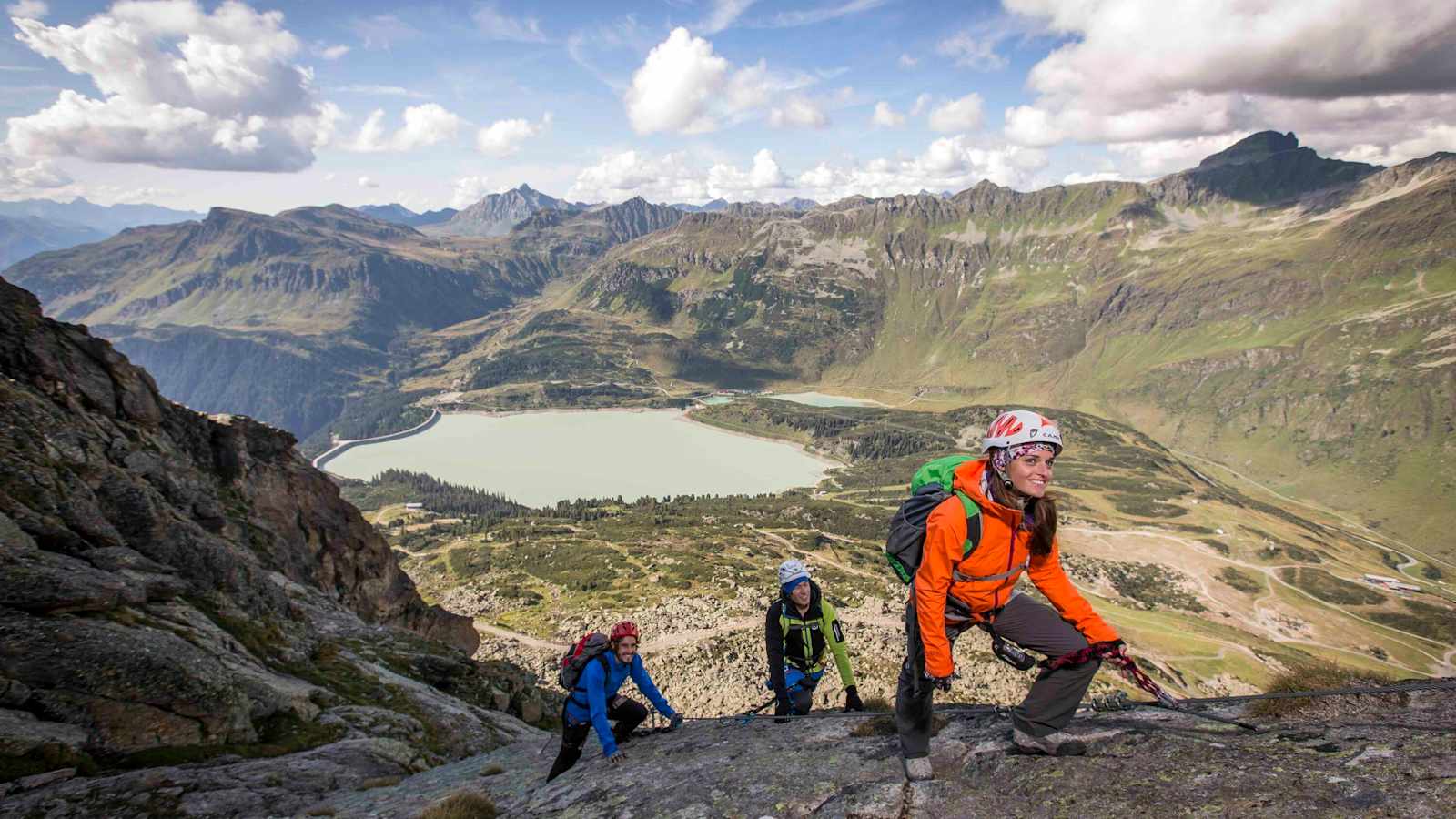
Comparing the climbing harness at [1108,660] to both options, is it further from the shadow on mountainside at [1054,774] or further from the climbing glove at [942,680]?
the climbing glove at [942,680]

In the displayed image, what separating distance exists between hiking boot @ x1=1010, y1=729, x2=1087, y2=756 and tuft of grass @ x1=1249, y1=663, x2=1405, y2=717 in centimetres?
344

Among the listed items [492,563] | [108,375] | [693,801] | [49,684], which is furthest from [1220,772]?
[492,563]

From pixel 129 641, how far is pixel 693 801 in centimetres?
1262

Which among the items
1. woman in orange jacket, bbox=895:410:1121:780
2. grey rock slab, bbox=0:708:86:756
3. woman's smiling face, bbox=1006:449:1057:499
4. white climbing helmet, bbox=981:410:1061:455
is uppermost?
white climbing helmet, bbox=981:410:1061:455

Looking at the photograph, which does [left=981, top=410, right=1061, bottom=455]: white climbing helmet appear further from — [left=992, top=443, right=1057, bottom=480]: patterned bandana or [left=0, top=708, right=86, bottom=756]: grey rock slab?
[left=0, top=708, right=86, bottom=756]: grey rock slab

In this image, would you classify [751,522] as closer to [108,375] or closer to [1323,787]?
[108,375]

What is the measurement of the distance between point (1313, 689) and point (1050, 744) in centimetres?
510

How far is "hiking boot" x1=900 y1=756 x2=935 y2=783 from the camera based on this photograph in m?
8.04


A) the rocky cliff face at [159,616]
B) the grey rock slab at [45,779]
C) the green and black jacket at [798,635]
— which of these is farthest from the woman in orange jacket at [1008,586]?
the grey rock slab at [45,779]

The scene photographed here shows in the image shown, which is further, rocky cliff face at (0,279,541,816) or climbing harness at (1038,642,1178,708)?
rocky cliff face at (0,279,541,816)

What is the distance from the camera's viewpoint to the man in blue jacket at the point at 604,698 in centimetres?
1160

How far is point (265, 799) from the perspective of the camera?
11664 mm

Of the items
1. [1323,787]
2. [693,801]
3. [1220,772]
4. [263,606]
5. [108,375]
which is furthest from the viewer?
[108,375]

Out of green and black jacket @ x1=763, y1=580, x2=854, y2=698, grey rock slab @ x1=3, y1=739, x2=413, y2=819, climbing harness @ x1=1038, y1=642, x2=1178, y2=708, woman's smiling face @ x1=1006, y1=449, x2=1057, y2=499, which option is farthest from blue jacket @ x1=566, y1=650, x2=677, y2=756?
woman's smiling face @ x1=1006, y1=449, x2=1057, y2=499
